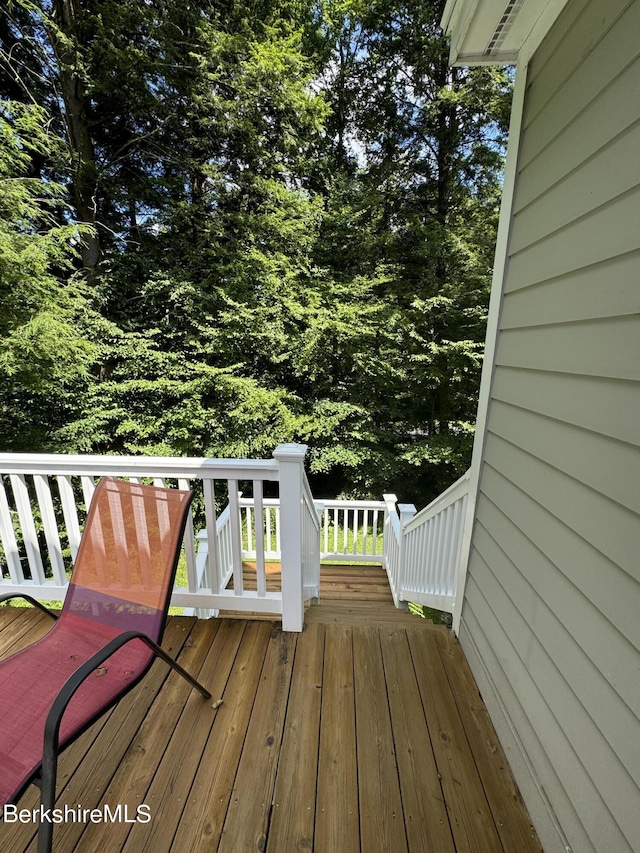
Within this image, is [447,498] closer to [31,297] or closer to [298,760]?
[298,760]

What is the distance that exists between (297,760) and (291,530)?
0.88 m

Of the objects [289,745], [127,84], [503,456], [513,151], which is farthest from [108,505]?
[127,84]

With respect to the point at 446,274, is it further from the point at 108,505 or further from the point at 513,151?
the point at 108,505

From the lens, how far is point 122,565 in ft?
5.32

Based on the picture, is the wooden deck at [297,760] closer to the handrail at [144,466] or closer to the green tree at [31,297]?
the handrail at [144,466]

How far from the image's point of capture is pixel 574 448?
3.68 ft

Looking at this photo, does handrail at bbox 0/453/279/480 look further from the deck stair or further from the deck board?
the deck stair

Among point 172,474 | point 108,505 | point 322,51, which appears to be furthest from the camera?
point 322,51

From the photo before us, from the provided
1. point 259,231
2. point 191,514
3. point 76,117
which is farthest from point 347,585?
point 76,117

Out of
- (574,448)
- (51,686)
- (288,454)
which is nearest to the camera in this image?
(574,448)

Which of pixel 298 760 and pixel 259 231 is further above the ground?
pixel 259 231

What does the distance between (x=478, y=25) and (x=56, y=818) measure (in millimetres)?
3150

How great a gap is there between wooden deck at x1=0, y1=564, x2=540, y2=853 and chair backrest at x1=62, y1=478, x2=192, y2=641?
41 cm

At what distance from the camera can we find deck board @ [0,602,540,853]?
117 centimetres
